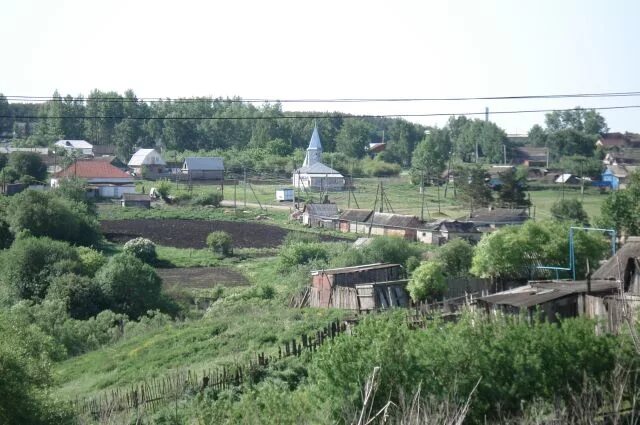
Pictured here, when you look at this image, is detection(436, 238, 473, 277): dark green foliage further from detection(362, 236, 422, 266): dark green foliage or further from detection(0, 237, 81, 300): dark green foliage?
detection(0, 237, 81, 300): dark green foliage

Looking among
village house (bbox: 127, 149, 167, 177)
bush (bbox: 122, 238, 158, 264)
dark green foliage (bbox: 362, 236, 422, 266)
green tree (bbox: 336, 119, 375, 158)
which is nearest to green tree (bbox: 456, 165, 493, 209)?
bush (bbox: 122, 238, 158, 264)

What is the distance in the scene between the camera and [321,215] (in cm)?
5869

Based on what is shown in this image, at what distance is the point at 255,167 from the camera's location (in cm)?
9075

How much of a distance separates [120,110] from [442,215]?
56462 mm

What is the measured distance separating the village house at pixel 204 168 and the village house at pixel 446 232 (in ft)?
121

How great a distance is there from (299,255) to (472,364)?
76.2ft

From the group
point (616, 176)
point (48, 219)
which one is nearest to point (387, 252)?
point (48, 219)

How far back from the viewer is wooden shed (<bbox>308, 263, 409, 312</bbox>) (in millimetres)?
26891

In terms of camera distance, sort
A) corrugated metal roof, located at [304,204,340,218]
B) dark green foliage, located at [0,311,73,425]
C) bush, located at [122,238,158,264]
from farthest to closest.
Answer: corrugated metal roof, located at [304,204,340,218] < bush, located at [122,238,158,264] < dark green foliage, located at [0,311,73,425]

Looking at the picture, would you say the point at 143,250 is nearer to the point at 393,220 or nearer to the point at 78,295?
the point at 78,295

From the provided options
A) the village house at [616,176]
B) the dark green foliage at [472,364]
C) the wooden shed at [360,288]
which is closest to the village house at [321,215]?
the village house at [616,176]

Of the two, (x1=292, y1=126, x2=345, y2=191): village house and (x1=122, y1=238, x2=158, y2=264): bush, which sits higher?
(x1=292, y1=126, x2=345, y2=191): village house

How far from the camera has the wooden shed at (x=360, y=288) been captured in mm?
26891

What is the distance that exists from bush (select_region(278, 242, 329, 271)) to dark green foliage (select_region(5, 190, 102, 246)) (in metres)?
11.3
